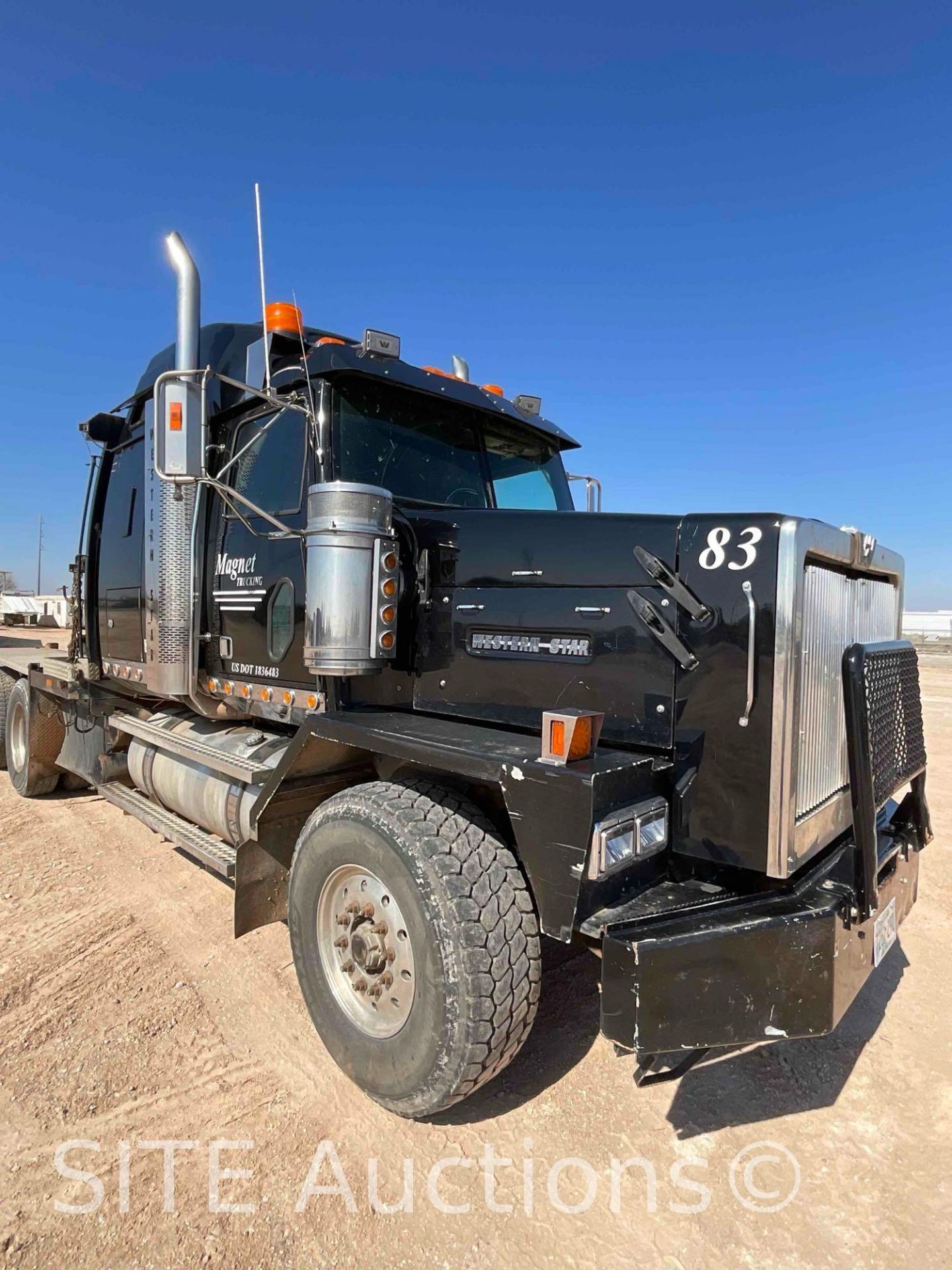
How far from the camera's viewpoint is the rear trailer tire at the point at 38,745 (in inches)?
265

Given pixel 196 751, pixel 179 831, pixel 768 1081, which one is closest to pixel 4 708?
pixel 179 831

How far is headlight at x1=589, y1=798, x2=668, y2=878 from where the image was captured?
2.21 meters

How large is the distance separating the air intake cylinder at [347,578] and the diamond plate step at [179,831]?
4.33 ft

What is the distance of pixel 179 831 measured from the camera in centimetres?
448

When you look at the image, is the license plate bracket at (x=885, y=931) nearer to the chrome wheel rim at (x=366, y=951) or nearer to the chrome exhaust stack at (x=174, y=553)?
the chrome wheel rim at (x=366, y=951)

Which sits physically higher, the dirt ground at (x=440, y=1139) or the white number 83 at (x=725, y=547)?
the white number 83 at (x=725, y=547)

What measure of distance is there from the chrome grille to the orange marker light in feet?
9.09

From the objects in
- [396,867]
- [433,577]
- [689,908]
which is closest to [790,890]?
[689,908]

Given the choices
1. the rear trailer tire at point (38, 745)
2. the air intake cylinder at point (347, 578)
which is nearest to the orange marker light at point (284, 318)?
the air intake cylinder at point (347, 578)

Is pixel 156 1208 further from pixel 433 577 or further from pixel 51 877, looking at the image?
pixel 51 877

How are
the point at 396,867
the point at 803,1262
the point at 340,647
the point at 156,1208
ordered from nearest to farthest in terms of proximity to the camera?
1. the point at 803,1262
2. the point at 156,1208
3. the point at 396,867
4. the point at 340,647

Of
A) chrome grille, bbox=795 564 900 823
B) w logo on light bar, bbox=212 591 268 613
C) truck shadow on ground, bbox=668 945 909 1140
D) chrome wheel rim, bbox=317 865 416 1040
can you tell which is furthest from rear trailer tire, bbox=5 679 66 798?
chrome grille, bbox=795 564 900 823

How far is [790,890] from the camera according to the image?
7.91 feet

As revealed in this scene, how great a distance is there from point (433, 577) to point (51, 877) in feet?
11.4
